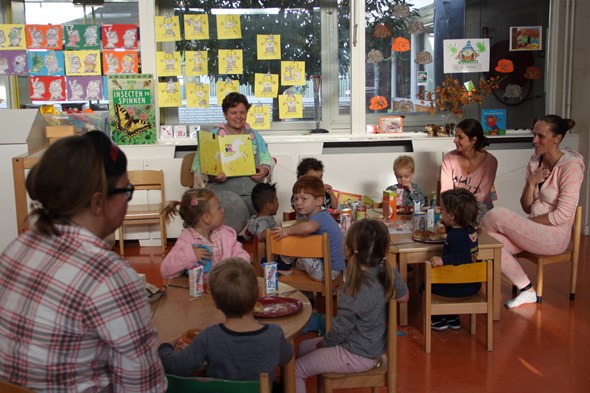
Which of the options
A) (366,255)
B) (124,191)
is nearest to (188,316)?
(366,255)

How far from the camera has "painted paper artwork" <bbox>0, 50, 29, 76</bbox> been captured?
256 inches

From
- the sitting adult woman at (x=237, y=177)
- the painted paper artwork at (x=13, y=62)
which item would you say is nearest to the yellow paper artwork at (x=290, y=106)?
the sitting adult woman at (x=237, y=177)

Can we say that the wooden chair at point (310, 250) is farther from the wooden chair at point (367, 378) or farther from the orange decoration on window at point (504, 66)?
the orange decoration on window at point (504, 66)

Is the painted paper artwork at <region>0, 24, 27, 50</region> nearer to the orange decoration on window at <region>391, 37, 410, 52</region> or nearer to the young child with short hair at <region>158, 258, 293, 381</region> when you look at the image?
the orange decoration on window at <region>391, 37, 410, 52</region>

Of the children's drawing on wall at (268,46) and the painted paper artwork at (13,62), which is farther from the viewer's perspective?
the children's drawing on wall at (268,46)

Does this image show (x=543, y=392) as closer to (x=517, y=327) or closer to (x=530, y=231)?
(x=517, y=327)

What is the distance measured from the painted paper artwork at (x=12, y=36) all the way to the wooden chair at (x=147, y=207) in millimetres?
1605

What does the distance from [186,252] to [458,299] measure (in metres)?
1.57

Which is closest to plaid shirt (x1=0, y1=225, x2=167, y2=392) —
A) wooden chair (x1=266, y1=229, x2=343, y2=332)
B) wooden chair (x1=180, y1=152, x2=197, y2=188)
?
wooden chair (x1=266, y1=229, x2=343, y2=332)

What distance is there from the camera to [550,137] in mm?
4832

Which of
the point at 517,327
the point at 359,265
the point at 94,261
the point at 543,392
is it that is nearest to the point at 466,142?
the point at 517,327

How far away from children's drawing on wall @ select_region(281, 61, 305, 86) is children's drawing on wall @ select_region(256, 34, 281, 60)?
0.12m

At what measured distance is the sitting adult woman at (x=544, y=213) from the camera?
185 inches

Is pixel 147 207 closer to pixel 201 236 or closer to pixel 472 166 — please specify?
pixel 472 166
